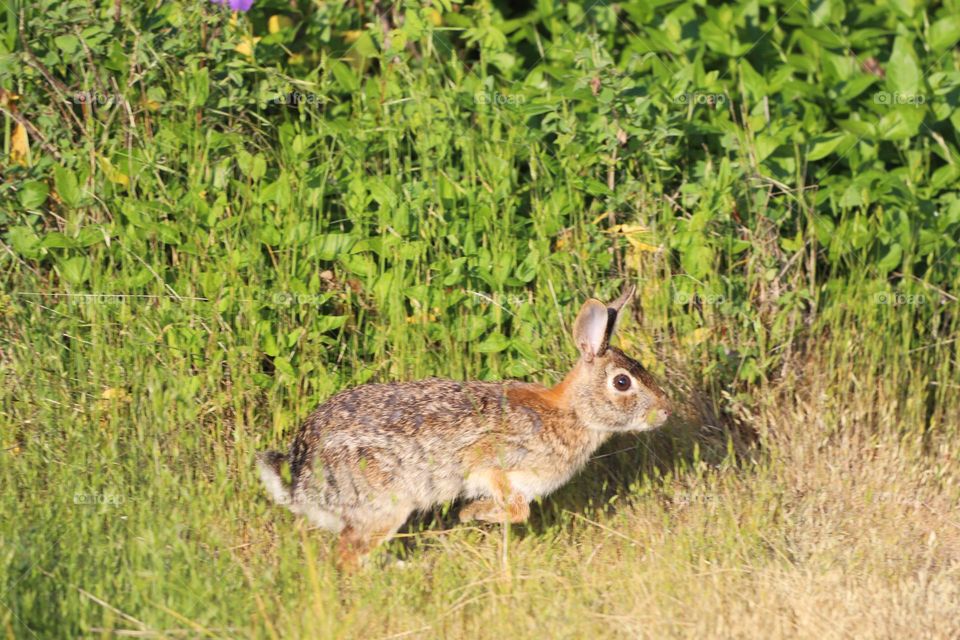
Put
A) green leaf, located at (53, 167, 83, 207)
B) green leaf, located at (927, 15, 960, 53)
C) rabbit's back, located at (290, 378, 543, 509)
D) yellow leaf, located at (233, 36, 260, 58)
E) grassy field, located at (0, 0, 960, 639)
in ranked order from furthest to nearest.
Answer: green leaf, located at (927, 15, 960, 53), yellow leaf, located at (233, 36, 260, 58), green leaf, located at (53, 167, 83, 207), grassy field, located at (0, 0, 960, 639), rabbit's back, located at (290, 378, 543, 509)

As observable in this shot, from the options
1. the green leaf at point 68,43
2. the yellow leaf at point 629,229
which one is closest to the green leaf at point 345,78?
the green leaf at point 68,43

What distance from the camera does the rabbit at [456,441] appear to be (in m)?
5.21

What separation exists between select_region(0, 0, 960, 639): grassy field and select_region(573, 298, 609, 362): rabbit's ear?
472mm

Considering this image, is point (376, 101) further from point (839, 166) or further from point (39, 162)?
point (839, 166)

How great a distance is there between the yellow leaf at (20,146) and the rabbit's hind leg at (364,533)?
8.79ft

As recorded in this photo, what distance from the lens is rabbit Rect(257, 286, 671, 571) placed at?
521cm

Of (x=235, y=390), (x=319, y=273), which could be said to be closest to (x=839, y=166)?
(x=319, y=273)

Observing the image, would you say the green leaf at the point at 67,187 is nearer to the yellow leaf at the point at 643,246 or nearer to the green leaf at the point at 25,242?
the green leaf at the point at 25,242

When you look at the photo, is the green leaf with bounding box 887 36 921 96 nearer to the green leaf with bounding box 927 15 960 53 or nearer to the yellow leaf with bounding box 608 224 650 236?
the green leaf with bounding box 927 15 960 53

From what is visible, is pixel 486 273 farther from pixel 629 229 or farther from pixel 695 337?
pixel 695 337

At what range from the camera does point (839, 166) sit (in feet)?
23.7

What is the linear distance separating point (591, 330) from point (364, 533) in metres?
1.33

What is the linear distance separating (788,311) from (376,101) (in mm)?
2437

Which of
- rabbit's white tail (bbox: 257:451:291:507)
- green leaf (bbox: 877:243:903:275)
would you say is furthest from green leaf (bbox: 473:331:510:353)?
green leaf (bbox: 877:243:903:275)
